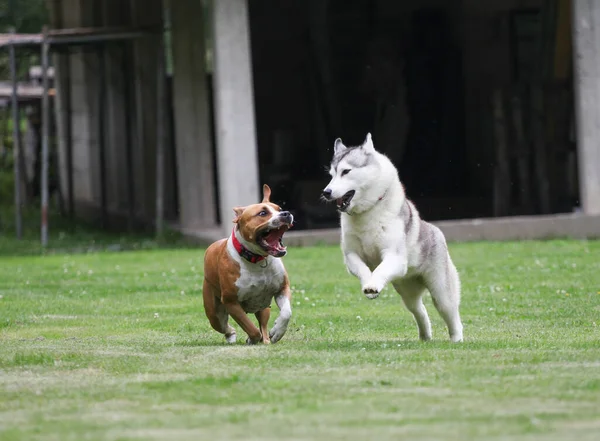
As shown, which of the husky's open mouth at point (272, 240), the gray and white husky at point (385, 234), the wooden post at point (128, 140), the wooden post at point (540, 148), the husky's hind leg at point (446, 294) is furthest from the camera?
the wooden post at point (128, 140)

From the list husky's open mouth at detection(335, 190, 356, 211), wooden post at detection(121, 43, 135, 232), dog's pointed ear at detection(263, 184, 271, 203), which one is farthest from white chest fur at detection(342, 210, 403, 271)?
wooden post at detection(121, 43, 135, 232)

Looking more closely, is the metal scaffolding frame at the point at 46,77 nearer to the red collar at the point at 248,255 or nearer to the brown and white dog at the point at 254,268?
the brown and white dog at the point at 254,268

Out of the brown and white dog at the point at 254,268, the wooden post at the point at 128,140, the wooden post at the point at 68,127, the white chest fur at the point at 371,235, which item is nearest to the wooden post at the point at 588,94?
the wooden post at the point at 128,140

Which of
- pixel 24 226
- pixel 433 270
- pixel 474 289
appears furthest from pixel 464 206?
pixel 433 270

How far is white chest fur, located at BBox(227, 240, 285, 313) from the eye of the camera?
372 inches

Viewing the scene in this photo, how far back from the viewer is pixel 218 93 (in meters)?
20.6

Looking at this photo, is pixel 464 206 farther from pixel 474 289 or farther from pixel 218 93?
pixel 474 289

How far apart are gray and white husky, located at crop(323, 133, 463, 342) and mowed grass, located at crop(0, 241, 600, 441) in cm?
43

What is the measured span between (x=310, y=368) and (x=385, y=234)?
168 centimetres

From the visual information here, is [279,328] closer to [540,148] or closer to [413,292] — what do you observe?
[413,292]

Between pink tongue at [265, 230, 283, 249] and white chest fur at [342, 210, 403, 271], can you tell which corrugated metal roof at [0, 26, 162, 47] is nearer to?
white chest fur at [342, 210, 403, 271]

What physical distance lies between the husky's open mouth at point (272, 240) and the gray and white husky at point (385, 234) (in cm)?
53

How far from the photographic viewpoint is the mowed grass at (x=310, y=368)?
6234 mm

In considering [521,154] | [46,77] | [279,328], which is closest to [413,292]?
[279,328]
